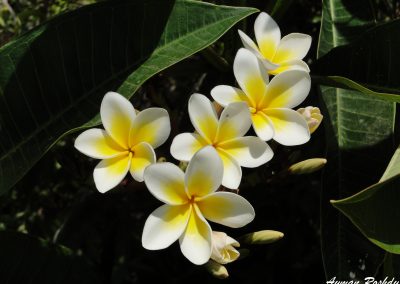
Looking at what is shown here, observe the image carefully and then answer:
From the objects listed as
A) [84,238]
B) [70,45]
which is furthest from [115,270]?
[70,45]

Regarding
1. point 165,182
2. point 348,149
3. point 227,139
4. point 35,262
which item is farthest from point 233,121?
point 35,262

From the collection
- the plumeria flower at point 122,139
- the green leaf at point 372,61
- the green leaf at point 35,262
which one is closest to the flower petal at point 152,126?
the plumeria flower at point 122,139

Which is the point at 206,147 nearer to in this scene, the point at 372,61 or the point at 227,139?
the point at 227,139

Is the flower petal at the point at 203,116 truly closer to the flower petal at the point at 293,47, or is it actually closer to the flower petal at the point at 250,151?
the flower petal at the point at 250,151

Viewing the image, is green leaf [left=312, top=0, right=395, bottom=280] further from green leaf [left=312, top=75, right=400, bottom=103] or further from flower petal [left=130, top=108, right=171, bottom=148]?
flower petal [left=130, top=108, right=171, bottom=148]

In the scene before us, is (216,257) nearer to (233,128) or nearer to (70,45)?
(233,128)

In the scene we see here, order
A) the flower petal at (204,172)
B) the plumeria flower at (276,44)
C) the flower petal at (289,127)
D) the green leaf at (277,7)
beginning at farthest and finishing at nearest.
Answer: the green leaf at (277,7), the plumeria flower at (276,44), the flower petal at (289,127), the flower petal at (204,172)

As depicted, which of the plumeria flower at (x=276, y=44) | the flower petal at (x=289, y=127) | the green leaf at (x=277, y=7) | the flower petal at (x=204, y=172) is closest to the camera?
the flower petal at (x=204, y=172)
